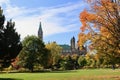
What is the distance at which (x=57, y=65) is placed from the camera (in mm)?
154500

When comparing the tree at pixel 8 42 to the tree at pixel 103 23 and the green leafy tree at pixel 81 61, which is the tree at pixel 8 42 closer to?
the tree at pixel 103 23

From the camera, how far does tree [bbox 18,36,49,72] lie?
352ft

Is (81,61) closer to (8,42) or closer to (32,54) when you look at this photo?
(32,54)

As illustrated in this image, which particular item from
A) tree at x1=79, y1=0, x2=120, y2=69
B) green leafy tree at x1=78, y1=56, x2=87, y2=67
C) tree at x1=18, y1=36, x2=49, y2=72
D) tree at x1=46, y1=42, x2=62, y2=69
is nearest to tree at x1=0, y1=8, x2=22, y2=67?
tree at x1=79, y1=0, x2=120, y2=69

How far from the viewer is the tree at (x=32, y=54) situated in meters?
107

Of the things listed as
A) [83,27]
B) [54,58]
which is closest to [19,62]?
[54,58]

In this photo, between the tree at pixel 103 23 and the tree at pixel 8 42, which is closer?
the tree at pixel 103 23

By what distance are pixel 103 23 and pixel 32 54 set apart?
6878 centimetres

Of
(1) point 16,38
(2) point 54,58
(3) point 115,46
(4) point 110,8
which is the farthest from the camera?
(2) point 54,58

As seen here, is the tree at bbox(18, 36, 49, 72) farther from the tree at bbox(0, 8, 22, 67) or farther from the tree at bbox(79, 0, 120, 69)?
the tree at bbox(79, 0, 120, 69)

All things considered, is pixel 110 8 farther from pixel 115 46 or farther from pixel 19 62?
pixel 19 62

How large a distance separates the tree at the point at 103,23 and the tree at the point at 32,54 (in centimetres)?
6312

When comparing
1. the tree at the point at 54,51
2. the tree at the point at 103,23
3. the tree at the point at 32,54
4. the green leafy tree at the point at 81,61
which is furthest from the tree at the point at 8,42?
the green leafy tree at the point at 81,61

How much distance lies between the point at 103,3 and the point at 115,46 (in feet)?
21.0
